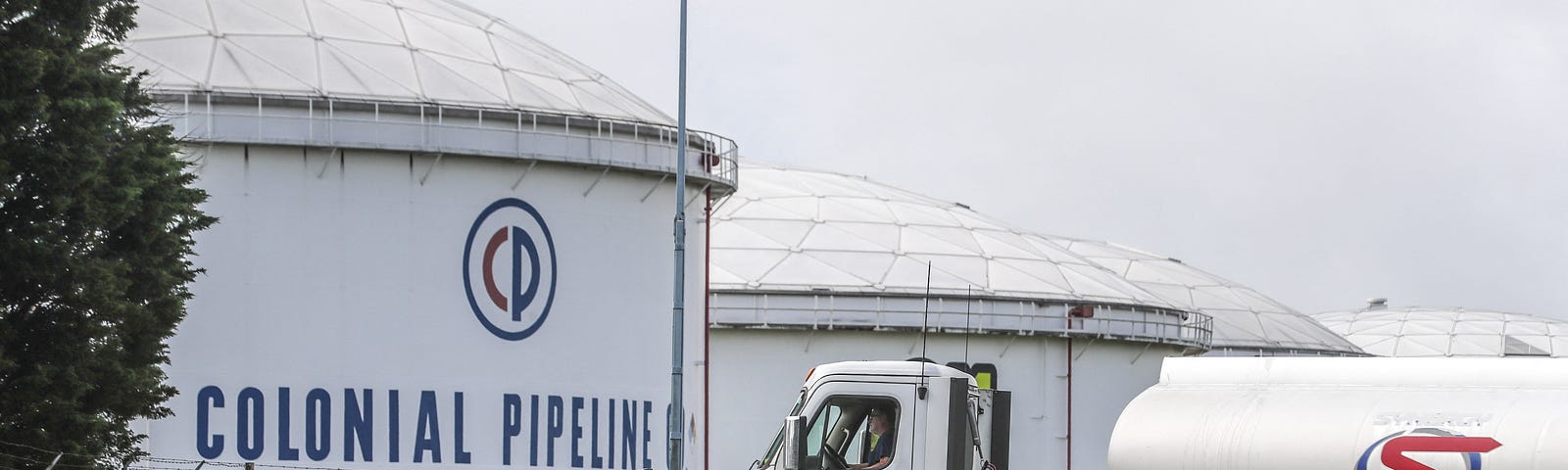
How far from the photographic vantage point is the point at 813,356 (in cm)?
5362

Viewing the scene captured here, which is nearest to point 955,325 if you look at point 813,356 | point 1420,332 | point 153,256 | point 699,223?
point 813,356

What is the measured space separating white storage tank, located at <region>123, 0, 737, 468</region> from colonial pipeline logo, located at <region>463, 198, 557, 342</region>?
0.13 feet

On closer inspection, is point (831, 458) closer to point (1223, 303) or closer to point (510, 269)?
point (510, 269)

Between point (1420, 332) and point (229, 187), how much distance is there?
8282 centimetres

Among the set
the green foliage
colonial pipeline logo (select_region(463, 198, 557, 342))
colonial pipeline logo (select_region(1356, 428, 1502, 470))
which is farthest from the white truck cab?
colonial pipeline logo (select_region(463, 198, 557, 342))

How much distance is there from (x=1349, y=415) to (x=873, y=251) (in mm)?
33556

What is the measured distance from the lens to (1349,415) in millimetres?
25078

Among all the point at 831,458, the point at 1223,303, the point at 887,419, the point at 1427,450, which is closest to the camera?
the point at 831,458

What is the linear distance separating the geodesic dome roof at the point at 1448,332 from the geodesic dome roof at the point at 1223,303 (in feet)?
60.4

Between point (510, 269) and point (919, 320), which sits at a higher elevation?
point (510, 269)

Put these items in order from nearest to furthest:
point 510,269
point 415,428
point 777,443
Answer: point 777,443 < point 415,428 < point 510,269

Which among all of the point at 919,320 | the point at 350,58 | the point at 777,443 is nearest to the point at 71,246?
the point at 777,443

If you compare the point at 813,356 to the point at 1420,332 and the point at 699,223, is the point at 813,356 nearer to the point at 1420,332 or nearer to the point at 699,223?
the point at 699,223

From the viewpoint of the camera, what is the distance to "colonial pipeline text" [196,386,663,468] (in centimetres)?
3625
